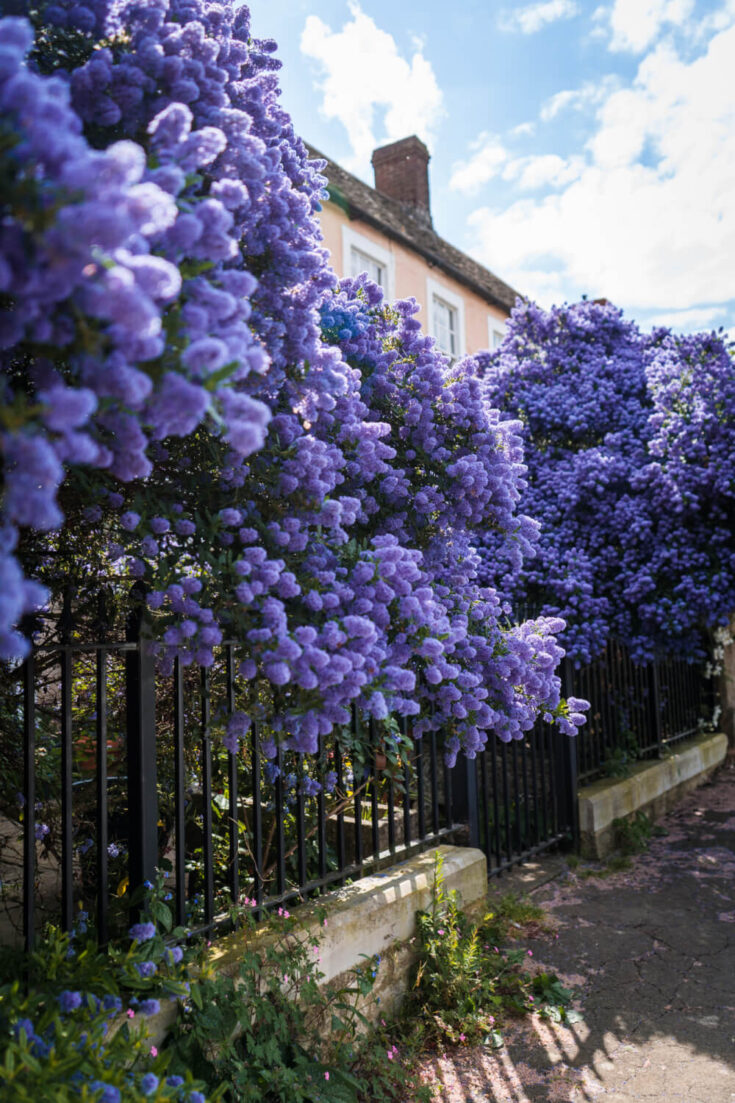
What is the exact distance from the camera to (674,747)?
890cm

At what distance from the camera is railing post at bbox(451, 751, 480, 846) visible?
15.9 feet

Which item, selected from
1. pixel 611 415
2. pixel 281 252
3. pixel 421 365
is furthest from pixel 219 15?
pixel 611 415

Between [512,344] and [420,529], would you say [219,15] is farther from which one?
[512,344]

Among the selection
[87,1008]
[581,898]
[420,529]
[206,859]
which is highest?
[420,529]

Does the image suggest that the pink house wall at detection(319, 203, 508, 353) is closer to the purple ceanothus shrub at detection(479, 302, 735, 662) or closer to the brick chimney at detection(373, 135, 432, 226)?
the brick chimney at detection(373, 135, 432, 226)

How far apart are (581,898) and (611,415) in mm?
5438

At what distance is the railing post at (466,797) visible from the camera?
4.86 metres

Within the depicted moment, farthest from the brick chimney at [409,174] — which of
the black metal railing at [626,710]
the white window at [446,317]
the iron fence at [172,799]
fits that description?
the iron fence at [172,799]

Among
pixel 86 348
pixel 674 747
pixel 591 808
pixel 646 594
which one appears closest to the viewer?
pixel 86 348

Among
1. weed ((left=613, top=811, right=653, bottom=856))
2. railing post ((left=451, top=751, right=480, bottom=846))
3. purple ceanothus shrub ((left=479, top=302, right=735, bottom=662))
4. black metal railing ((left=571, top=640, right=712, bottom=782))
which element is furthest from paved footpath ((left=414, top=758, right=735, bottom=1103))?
purple ceanothus shrub ((left=479, top=302, right=735, bottom=662))

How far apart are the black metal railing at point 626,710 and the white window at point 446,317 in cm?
863

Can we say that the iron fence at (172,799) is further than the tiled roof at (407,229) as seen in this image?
No

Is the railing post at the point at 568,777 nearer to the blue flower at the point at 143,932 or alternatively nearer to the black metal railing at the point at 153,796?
the black metal railing at the point at 153,796

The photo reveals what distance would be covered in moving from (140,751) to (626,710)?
6163mm
